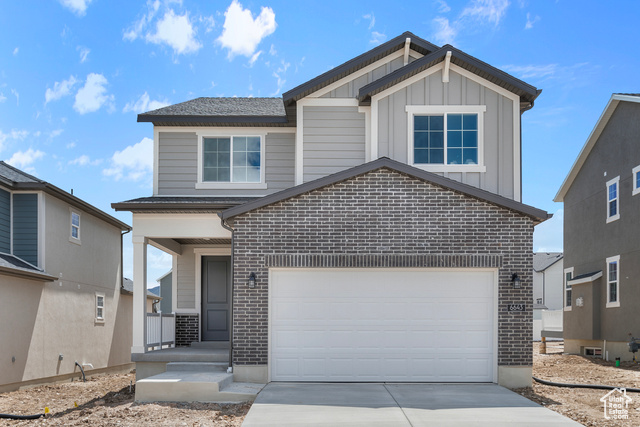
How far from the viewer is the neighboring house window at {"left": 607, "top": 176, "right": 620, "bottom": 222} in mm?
20875

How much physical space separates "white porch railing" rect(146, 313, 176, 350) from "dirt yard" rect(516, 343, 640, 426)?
789 cm

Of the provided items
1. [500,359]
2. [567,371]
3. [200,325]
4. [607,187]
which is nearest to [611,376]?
[567,371]

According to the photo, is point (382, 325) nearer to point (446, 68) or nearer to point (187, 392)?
point (187, 392)

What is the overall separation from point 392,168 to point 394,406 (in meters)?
4.55

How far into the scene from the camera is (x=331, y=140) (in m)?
15.0

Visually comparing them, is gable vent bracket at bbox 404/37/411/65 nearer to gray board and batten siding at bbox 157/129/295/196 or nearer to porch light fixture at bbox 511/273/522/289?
gray board and batten siding at bbox 157/129/295/196

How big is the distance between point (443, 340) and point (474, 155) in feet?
14.4

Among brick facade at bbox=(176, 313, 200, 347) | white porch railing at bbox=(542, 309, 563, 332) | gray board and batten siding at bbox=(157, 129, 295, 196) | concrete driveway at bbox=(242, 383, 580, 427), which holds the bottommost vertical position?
white porch railing at bbox=(542, 309, 563, 332)

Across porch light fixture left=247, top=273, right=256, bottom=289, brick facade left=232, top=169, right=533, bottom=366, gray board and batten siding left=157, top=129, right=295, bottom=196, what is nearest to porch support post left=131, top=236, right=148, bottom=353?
gray board and batten siding left=157, top=129, right=295, bottom=196

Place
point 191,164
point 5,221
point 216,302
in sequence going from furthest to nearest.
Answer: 1. point 216,302
2. point 5,221
3. point 191,164

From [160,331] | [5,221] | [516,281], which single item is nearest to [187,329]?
[160,331]

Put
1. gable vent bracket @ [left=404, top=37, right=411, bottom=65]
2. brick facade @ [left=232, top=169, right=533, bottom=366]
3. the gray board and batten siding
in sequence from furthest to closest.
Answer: the gray board and batten siding
gable vent bracket @ [left=404, top=37, right=411, bottom=65]
brick facade @ [left=232, top=169, right=533, bottom=366]

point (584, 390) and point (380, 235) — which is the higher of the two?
point (380, 235)

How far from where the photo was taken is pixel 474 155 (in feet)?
47.7
